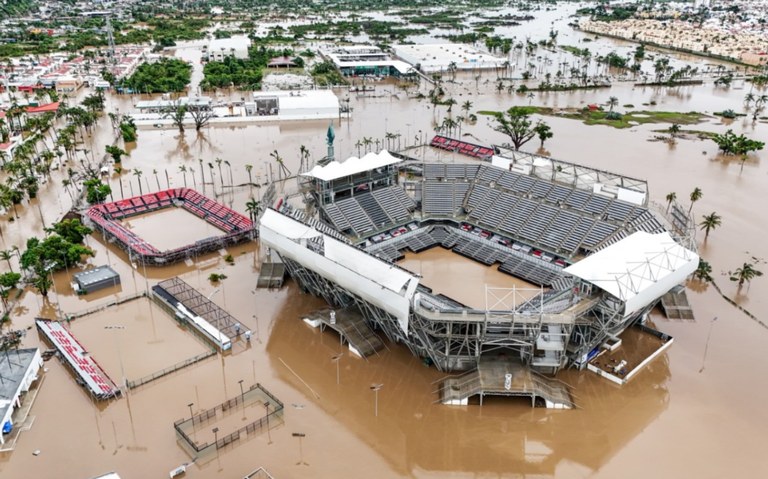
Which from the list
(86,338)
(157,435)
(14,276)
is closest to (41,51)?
(14,276)

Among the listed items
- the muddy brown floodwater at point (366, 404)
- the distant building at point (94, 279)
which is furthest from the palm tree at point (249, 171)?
the distant building at point (94, 279)

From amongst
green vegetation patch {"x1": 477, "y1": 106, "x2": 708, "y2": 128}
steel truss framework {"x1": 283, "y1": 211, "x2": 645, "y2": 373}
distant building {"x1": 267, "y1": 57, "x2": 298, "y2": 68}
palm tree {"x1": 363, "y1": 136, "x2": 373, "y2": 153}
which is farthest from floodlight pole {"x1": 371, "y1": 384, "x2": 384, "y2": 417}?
distant building {"x1": 267, "y1": 57, "x2": 298, "y2": 68}

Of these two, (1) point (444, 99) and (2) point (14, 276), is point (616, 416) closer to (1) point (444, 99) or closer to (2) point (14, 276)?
(2) point (14, 276)

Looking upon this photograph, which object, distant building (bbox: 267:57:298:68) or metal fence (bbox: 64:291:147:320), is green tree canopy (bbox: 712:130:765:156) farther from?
distant building (bbox: 267:57:298:68)

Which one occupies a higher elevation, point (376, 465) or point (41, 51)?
point (41, 51)

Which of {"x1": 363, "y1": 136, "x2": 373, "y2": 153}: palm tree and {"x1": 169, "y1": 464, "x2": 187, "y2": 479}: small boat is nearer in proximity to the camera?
{"x1": 169, "y1": 464, "x2": 187, "y2": 479}: small boat
